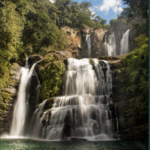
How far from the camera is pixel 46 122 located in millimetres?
9570

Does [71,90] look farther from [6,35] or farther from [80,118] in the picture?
[6,35]

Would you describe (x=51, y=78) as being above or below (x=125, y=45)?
below

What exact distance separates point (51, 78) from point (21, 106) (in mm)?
3797

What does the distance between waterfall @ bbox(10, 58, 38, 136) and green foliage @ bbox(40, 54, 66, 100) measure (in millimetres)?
1613

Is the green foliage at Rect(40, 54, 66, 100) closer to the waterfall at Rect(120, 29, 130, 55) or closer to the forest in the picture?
the forest

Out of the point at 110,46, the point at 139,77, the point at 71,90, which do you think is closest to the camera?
the point at 139,77

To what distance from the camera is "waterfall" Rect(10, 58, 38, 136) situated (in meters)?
11.8

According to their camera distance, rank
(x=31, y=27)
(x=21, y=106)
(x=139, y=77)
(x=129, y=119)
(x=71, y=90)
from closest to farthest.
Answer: (x=129, y=119)
(x=139, y=77)
(x=21, y=106)
(x=71, y=90)
(x=31, y=27)

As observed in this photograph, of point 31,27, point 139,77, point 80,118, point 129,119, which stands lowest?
point 80,118

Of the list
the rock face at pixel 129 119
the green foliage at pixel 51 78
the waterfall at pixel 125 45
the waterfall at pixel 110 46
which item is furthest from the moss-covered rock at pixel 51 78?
the waterfall at pixel 110 46

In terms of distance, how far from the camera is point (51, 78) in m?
14.0

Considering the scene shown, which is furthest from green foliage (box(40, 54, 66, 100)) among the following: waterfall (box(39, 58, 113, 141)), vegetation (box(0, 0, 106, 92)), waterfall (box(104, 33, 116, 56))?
waterfall (box(104, 33, 116, 56))

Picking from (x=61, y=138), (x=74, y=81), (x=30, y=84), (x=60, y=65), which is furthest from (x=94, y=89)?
(x=30, y=84)

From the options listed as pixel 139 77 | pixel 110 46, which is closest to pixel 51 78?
pixel 139 77
